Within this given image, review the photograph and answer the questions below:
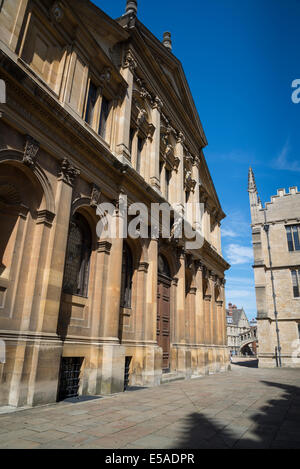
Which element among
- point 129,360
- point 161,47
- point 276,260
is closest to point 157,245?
point 129,360

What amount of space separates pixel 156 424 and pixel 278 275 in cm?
2959

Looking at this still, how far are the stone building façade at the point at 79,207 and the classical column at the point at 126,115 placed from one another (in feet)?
0.18

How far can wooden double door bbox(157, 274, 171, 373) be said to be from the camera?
15438 mm

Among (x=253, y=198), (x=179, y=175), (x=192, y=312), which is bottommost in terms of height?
(x=192, y=312)

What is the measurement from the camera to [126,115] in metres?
13.9

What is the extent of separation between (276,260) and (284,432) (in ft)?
96.9

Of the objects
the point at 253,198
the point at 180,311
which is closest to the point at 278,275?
the point at 253,198

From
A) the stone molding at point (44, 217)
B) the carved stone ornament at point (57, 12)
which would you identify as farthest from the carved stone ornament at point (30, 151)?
the carved stone ornament at point (57, 12)

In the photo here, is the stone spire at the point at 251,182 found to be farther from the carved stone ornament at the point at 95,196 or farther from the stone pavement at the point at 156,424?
the stone pavement at the point at 156,424

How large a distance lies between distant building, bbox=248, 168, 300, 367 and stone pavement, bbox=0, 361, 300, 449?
75.4 feet

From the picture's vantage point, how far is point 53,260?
9016 millimetres

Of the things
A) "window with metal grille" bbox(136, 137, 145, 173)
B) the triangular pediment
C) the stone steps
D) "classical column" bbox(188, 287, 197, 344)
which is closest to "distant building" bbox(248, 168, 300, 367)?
"classical column" bbox(188, 287, 197, 344)

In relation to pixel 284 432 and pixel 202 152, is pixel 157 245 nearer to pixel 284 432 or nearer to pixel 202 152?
pixel 284 432

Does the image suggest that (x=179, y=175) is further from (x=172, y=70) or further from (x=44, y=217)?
(x=44, y=217)
